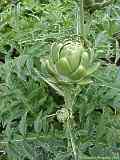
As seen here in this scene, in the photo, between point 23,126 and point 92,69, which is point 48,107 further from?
Result: point 92,69

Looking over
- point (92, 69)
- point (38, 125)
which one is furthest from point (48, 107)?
point (92, 69)

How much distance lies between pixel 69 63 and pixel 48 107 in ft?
1.20

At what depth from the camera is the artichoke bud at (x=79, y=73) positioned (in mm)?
930

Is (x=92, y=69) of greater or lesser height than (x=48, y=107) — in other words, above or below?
above

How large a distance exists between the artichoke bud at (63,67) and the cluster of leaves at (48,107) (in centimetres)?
18

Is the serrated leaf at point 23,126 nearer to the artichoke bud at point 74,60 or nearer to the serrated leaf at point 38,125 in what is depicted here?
the serrated leaf at point 38,125

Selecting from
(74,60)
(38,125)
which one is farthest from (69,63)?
(38,125)

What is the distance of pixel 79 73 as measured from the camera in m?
0.94

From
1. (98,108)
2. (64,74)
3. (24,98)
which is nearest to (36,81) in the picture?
(24,98)

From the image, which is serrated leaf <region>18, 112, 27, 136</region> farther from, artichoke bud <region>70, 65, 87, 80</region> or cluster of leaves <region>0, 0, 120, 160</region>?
artichoke bud <region>70, 65, 87, 80</region>

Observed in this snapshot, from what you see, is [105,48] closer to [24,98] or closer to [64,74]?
[24,98]

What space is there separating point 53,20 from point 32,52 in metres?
0.27

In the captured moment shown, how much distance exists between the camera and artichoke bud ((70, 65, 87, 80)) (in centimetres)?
93

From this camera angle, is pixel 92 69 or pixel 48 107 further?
pixel 48 107
